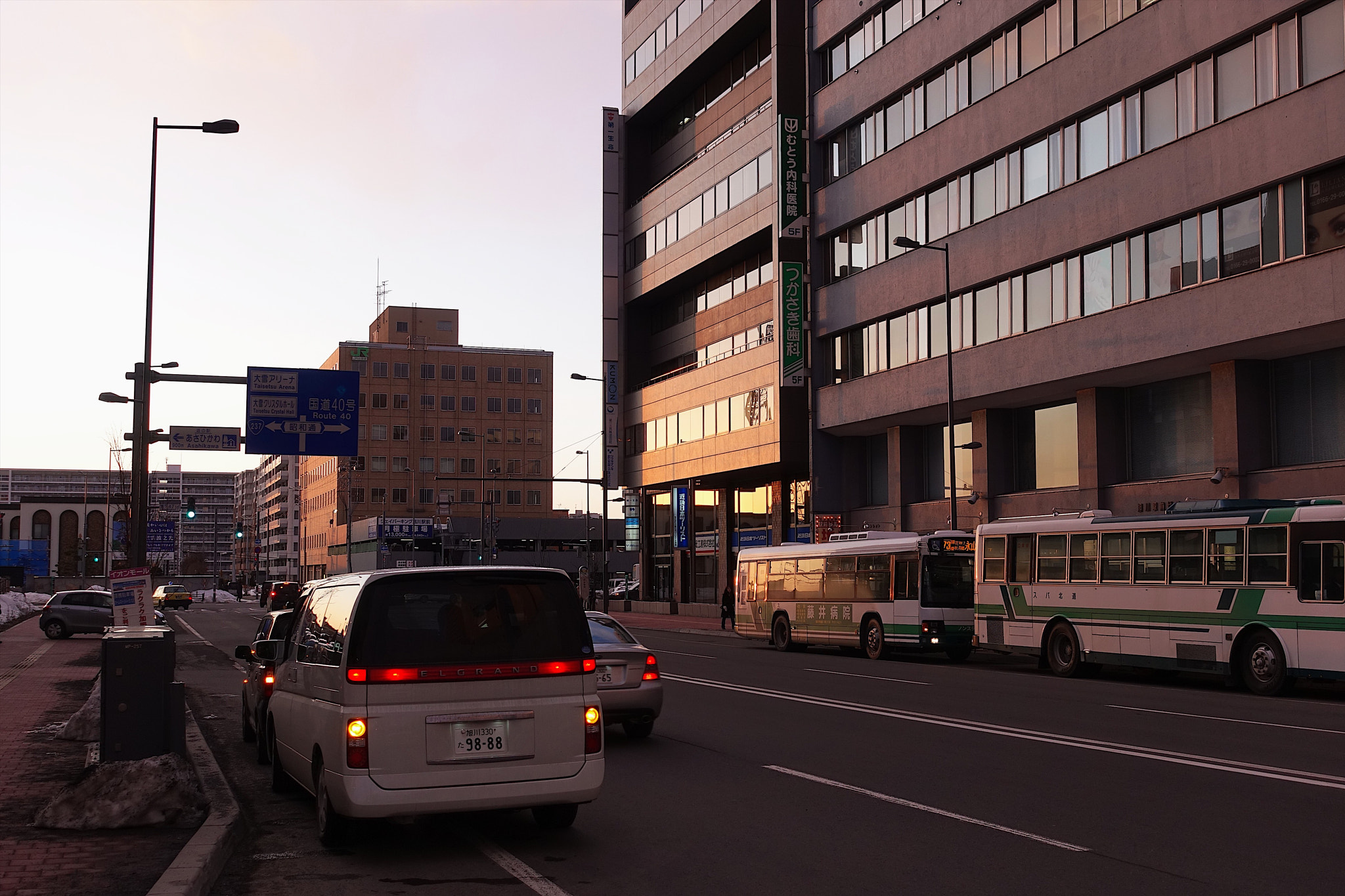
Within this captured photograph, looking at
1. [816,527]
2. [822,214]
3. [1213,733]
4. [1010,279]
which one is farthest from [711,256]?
[1213,733]

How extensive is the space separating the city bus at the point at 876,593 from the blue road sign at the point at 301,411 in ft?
40.9

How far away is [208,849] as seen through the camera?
7977 mm

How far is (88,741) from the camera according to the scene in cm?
1436

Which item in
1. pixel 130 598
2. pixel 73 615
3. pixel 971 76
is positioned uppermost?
pixel 971 76

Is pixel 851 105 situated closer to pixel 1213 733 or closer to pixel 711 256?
pixel 711 256

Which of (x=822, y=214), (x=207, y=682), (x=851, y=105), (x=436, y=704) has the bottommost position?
(x=207, y=682)

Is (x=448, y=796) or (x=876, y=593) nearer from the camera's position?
(x=448, y=796)

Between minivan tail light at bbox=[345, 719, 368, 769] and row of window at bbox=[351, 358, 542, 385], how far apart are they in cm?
12855

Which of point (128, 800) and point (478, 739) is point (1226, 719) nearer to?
point (478, 739)

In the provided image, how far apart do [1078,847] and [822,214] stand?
139ft

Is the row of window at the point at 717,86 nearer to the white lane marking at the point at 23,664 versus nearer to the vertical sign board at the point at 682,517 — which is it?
the vertical sign board at the point at 682,517

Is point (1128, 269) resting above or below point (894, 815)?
above

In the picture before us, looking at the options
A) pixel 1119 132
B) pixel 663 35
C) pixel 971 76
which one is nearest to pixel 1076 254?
pixel 1119 132

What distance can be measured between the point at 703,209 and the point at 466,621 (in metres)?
52.3
